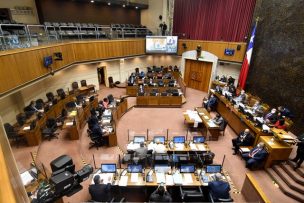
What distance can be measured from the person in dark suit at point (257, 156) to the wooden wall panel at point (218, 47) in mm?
8215

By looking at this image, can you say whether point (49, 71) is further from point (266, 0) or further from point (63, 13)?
point (266, 0)

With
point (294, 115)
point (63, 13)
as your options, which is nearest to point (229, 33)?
point (294, 115)

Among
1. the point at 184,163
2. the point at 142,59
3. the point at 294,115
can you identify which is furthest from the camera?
the point at 142,59

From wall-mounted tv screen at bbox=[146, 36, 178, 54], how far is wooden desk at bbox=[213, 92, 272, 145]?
6.63 m

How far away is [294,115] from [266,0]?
22.3 ft

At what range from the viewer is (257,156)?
737 cm

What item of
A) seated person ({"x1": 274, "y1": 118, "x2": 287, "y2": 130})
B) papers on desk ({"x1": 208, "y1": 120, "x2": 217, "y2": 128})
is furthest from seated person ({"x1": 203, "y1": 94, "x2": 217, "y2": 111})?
seated person ({"x1": 274, "y1": 118, "x2": 287, "y2": 130})

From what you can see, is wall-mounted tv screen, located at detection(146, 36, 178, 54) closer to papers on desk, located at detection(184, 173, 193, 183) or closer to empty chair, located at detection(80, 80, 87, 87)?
empty chair, located at detection(80, 80, 87, 87)

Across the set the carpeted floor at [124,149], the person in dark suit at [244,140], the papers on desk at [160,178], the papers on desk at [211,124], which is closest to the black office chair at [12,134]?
the carpeted floor at [124,149]

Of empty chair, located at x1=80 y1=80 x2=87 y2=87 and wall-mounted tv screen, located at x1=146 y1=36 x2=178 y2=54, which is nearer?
empty chair, located at x1=80 y1=80 x2=87 y2=87

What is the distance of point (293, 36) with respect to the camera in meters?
9.31

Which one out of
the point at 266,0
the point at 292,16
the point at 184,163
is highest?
the point at 266,0

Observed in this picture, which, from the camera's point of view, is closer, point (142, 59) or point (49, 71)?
point (49, 71)

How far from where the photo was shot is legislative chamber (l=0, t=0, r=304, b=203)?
6.02 m
